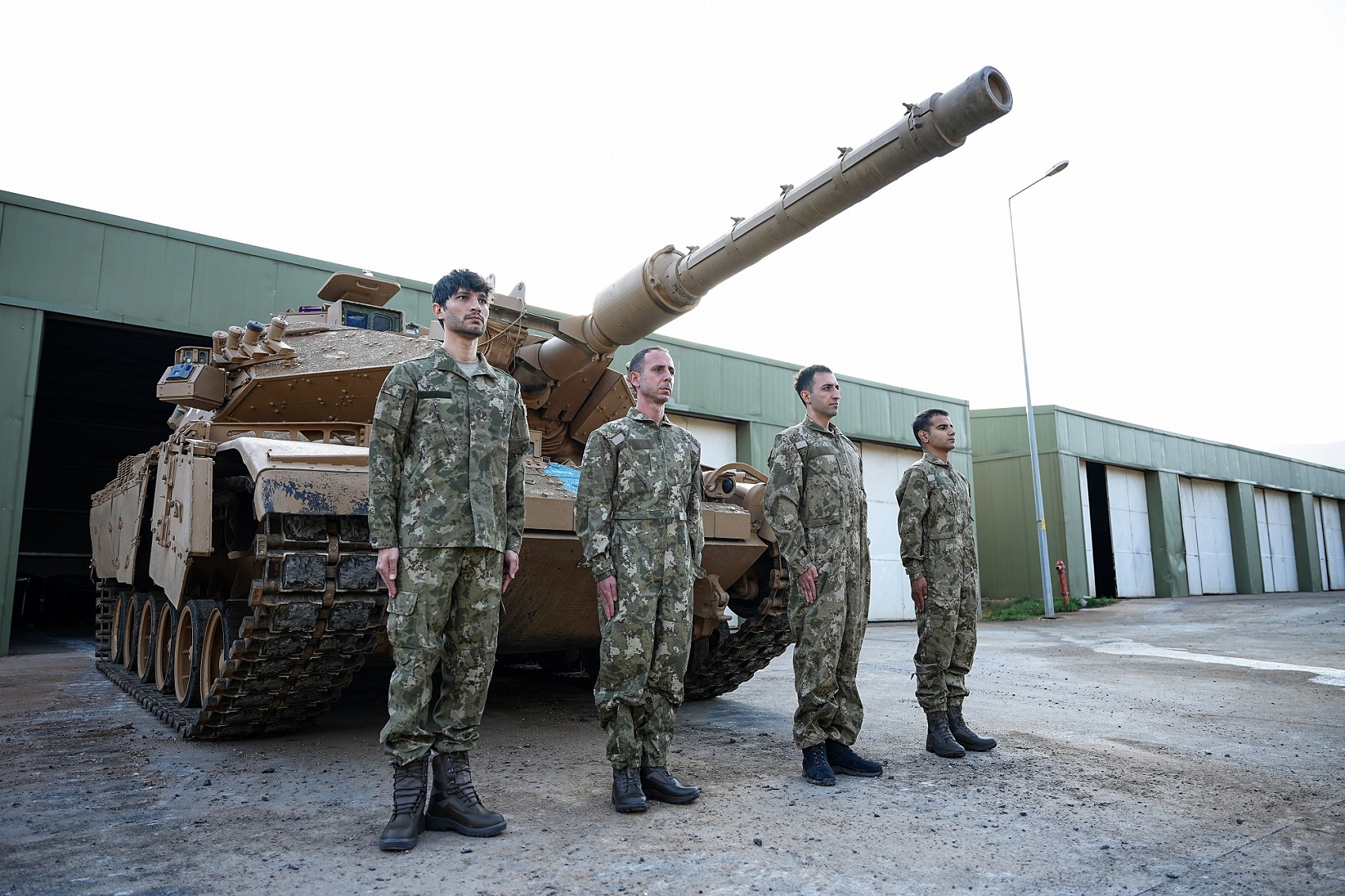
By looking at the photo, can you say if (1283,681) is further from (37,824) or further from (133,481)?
(133,481)

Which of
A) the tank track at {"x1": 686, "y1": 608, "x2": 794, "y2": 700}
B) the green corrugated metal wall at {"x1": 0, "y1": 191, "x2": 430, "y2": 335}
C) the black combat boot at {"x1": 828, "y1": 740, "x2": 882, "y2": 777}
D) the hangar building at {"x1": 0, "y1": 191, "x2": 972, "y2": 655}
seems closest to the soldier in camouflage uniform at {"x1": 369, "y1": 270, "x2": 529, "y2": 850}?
the black combat boot at {"x1": 828, "y1": 740, "x2": 882, "y2": 777}

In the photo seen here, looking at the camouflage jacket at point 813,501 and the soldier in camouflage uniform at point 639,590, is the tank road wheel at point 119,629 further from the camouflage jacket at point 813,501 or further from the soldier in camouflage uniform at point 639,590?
the camouflage jacket at point 813,501

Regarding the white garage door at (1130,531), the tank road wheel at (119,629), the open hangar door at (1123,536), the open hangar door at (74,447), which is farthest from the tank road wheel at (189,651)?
the white garage door at (1130,531)

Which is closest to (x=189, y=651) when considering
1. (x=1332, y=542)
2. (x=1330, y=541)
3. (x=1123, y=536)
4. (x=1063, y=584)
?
(x=1063, y=584)

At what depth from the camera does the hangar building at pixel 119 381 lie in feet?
35.0

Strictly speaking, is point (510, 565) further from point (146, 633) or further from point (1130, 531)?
point (1130, 531)

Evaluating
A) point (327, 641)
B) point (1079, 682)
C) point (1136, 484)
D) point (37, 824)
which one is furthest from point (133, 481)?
point (1136, 484)

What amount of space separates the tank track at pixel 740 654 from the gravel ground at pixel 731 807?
165mm

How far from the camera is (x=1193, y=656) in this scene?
10320mm

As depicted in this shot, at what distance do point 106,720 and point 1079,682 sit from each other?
24.3 feet

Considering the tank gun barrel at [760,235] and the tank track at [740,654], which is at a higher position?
the tank gun barrel at [760,235]

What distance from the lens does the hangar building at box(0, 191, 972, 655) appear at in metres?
10.7

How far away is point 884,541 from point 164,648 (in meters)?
15.1

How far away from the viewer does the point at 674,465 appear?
12.8ft
